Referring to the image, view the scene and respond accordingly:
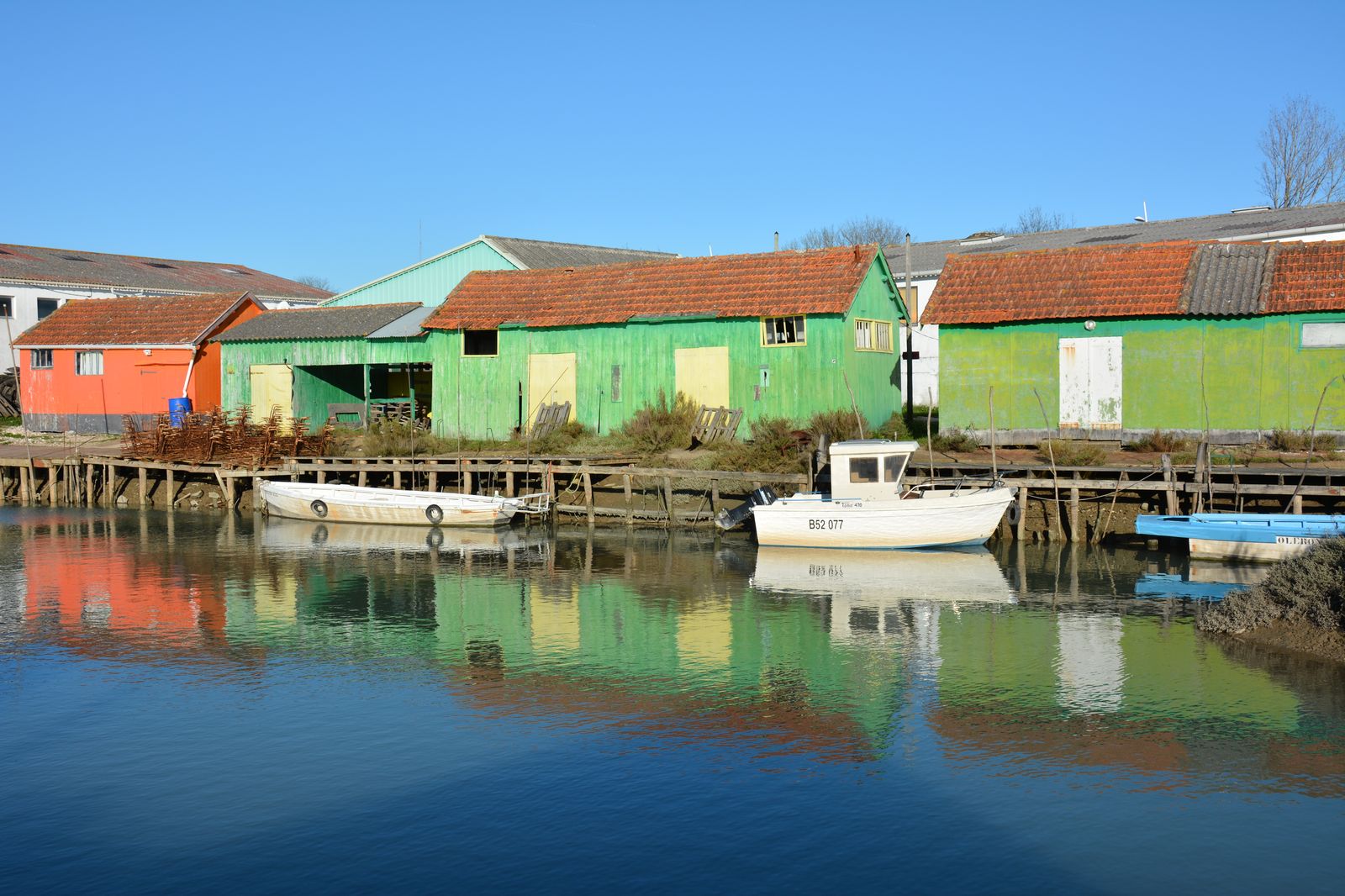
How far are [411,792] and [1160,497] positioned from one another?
20722 millimetres

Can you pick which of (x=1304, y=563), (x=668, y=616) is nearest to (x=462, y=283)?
(x=668, y=616)

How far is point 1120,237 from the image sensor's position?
48.6 meters

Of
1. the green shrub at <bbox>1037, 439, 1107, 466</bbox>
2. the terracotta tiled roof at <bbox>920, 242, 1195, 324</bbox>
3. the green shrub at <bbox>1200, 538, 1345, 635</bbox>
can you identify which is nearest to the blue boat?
the green shrub at <bbox>1037, 439, 1107, 466</bbox>

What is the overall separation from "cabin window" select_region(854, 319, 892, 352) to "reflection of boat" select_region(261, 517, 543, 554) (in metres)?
11.2

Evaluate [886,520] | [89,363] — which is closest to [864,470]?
[886,520]

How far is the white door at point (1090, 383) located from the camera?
3195cm

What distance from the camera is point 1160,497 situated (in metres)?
28.9

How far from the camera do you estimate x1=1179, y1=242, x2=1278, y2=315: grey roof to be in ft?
101

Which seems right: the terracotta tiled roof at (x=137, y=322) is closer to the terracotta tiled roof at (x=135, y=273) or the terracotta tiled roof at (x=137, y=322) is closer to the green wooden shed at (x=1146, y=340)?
the terracotta tiled roof at (x=135, y=273)

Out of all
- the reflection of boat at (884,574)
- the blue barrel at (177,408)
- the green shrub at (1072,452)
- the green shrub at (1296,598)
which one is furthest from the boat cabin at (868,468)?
the blue barrel at (177,408)

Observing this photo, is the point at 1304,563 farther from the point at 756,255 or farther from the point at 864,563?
the point at 756,255

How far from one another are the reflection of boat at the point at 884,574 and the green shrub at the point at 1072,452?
3.45 m

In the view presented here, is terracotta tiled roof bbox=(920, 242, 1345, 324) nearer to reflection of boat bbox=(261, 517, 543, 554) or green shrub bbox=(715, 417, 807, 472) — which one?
green shrub bbox=(715, 417, 807, 472)

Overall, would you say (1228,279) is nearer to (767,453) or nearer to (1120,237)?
(767,453)
